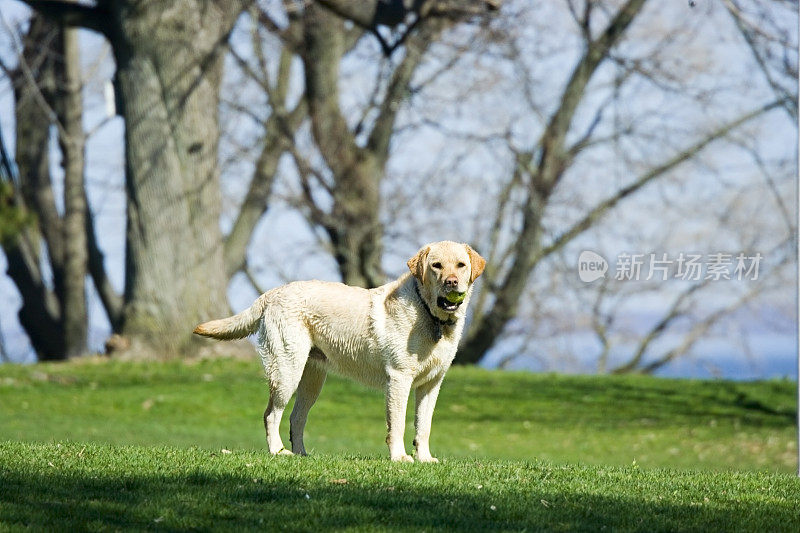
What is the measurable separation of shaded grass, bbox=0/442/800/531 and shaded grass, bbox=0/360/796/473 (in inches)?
270

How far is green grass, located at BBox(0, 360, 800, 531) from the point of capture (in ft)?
20.0

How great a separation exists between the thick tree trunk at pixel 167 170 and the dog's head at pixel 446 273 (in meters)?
13.3

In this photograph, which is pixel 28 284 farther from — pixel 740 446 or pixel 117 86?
pixel 740 446

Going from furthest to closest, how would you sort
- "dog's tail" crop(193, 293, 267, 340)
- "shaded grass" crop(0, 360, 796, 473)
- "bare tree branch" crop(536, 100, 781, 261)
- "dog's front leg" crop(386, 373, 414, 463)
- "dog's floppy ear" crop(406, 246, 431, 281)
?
"bare tree branch" crop(536, 100, 781, 261) → "shaded grass" crop(0, 360, 796, 473) → "dog's tail" crop(193, 293, 267, 340) → "dog's front leg" crop(386, 373, 414, 463) → "dog's floppy ear" crop(406, 246, 431, 281)

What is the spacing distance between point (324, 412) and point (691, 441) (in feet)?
20.0


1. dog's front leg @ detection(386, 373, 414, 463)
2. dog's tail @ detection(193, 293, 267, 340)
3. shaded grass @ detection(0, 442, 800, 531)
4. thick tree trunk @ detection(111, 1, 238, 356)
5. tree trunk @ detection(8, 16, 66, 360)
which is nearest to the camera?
shaded grass @ detection(0, 442, 800, 531)

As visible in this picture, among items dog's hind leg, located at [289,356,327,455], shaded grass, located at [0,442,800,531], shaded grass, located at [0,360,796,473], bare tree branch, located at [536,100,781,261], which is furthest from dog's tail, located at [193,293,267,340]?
bare tree branch, located at [536,100,781,261]

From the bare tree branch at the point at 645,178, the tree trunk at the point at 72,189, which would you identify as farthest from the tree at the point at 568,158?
the tree trunk at the point at 72,189

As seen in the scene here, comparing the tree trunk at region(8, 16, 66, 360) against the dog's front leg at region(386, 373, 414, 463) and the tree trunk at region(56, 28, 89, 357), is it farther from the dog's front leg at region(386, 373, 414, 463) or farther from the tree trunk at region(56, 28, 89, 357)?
the dog's front leg at region(386, 373, 414, 463)

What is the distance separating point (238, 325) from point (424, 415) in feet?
5.45

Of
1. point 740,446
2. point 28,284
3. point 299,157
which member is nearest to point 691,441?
point 740,446

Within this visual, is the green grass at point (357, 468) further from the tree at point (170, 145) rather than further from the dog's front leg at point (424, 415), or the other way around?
the tree at point (170, 145)

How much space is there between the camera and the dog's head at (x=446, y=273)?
733cm

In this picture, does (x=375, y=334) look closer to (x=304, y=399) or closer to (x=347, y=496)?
(x=304, y=399)
